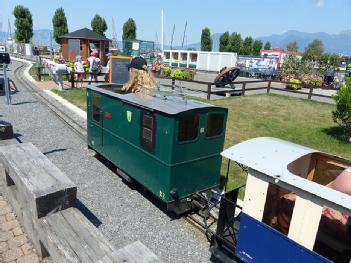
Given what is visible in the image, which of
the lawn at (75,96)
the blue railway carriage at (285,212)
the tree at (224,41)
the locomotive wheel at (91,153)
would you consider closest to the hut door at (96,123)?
the locomotive wheel at (91,153)

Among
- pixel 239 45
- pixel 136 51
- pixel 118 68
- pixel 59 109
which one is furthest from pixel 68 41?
pixel 239 45

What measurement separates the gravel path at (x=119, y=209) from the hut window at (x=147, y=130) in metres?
1.46

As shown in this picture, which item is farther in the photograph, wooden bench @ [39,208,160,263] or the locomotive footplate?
the locomotive footplate

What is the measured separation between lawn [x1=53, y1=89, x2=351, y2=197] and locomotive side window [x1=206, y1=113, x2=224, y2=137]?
1.92 metres

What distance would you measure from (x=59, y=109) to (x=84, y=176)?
8465 mm

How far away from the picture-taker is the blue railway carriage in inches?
153

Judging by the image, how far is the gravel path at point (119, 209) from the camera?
584 cm

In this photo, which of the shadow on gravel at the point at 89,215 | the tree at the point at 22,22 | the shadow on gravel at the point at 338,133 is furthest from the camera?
the tree at the point at 22,22

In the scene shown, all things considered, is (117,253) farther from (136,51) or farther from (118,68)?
(136,51)

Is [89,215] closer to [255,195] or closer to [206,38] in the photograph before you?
[255,195]

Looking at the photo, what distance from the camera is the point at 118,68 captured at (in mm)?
20125

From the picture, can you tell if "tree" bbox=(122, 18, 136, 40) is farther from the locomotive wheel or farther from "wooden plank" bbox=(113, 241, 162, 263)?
"wooden plank" bbox=(113, 241, 162, 263)

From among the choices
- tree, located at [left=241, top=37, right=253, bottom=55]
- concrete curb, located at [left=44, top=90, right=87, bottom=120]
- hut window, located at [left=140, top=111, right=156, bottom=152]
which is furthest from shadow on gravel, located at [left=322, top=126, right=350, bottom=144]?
tree, located at [left=241, top=37, right=253, bottom=55]

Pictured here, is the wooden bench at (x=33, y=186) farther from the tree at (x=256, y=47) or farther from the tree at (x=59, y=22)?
the tree at (x=256, y=47)
